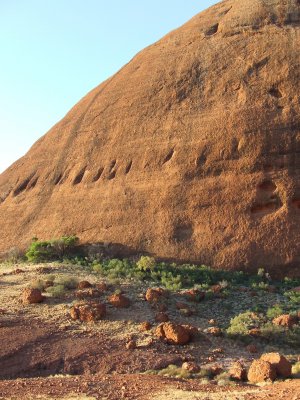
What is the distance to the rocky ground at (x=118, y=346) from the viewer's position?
11141mm

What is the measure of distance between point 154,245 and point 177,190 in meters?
2.51

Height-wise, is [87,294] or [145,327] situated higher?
[87,294]

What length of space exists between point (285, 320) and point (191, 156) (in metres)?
9.82

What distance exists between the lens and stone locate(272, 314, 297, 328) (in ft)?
53.5

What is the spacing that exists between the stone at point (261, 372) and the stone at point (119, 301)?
19.7 ft

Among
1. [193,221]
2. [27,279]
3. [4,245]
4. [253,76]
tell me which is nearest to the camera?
[27,279]

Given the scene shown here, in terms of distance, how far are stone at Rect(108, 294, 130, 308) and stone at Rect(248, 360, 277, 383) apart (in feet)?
19.7

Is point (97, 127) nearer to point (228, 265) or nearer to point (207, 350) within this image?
point (228, 265)

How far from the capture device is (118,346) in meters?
14.8

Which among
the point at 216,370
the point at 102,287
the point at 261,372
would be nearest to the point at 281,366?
the point at 261,372

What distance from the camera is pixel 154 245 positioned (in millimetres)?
23109

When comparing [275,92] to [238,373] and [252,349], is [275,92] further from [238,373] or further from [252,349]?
[238,373]

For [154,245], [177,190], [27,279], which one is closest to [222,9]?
[177,190]

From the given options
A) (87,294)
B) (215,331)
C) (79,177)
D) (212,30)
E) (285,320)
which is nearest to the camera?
(215,331)
